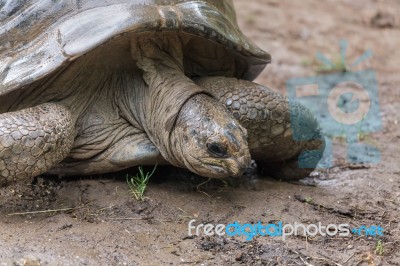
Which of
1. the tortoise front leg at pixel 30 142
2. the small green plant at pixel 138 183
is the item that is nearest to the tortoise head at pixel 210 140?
the small green plant at pixel 138 183

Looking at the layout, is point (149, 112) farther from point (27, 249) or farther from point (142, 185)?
point (27, 249)

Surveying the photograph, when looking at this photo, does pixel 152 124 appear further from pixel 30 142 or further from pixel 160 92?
pixel 30 142

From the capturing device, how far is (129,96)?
176 inches

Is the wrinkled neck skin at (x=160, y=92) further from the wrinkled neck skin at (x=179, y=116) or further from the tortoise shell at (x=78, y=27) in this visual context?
the tortoise shell at (x=78, y=27)

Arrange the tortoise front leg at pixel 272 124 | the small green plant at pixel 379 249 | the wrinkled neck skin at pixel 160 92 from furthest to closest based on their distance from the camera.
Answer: the tortoise front leg at pixel 272 124 < the wrinkled neck skin at pixel 160 92 < the small green plant at pixel 379 249

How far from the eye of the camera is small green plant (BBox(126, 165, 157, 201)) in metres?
4.13

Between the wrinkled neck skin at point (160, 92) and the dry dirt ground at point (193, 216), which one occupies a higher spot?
the wrinkled neck skin at point (160, 92)

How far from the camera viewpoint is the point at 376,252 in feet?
11.9

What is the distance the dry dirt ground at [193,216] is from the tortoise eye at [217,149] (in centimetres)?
44

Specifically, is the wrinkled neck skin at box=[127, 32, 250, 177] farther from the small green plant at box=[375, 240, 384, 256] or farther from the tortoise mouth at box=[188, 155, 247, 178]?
the small green plant at box=[375, 240, 384, 256]

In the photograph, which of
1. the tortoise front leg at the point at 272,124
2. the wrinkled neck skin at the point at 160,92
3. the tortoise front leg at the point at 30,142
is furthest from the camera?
the tortoise front leg at the point at 272,124

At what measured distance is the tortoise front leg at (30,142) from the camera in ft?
12.3

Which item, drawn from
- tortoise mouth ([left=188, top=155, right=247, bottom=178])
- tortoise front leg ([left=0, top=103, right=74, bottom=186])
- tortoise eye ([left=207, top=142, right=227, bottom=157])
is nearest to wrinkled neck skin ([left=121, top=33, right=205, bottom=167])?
tortoise mouth ([left=188, top=155, right=247, bottom=178])

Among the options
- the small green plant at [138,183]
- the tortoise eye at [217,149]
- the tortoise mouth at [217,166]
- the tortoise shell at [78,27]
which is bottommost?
the small green plant at [138,183]
